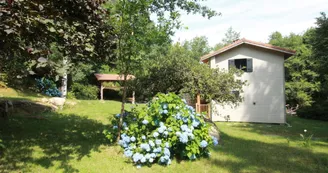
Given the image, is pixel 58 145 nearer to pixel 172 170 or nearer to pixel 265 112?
pixel 172 170

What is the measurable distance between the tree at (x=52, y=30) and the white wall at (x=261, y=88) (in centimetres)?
1187

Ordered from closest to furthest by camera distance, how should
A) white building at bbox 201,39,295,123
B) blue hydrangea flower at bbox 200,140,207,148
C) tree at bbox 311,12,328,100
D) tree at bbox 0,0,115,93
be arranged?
tree at bbox 0,0,115,93, blue hydrangea flower at bbox 200,140,207,148, tree at bbox 311,12,328,100, white building at bbox 201,39,295,123

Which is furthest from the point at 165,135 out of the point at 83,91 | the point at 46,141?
the point at 83,91

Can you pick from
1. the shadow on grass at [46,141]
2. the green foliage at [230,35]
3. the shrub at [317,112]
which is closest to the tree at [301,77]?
the shrub at [317,112]

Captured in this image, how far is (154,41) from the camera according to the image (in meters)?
5.08

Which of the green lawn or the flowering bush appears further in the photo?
the flowering bush

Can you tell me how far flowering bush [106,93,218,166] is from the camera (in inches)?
176

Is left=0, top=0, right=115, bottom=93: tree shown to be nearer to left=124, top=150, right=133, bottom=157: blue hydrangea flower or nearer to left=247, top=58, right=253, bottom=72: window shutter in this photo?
left=124, top=150, right=133, bottom=157: blue hydrangea flower

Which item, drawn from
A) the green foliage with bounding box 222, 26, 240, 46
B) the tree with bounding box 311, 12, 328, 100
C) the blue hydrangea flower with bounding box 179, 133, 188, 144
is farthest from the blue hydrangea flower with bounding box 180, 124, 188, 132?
the green foliage with bounding box 222, 26, 240, 46

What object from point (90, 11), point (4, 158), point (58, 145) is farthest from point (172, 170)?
point (90, 11)

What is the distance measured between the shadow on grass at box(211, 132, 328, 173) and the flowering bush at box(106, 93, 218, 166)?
60cm

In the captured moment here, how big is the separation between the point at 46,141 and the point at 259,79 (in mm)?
14015

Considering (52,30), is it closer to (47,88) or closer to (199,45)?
(47,88)

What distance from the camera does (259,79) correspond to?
16.2 meters
